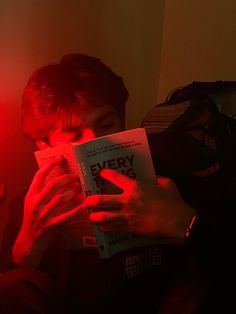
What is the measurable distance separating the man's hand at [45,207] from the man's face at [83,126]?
0.13 m

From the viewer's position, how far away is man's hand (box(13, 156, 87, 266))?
27.1 inches

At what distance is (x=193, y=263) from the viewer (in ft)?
2.12

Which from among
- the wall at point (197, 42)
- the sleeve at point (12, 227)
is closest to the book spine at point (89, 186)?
the sleeve at point (12, 227)

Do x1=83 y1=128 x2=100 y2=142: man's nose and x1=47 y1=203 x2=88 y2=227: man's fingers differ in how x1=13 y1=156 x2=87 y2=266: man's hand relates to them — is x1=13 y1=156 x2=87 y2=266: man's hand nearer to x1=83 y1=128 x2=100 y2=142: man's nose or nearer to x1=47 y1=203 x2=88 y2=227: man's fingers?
x1=47 y1=203 x2=88 y2=227: man's fingers

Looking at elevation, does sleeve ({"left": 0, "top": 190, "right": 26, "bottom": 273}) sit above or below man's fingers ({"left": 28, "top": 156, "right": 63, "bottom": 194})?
below

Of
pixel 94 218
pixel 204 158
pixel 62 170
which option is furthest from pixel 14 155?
pixel 204 158

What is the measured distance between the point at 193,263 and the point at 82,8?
860mm

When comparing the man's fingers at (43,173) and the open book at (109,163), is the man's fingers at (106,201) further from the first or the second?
the man's fingers at (43,173)

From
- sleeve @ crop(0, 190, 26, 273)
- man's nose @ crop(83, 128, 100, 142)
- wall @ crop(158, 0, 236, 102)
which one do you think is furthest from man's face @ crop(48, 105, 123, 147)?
wall @ crop(158, 0, 236, 102)

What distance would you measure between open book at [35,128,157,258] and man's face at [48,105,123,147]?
0.12 metres

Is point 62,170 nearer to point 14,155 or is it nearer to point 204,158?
point 204,158

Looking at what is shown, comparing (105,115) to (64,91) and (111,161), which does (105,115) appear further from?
(111,161)

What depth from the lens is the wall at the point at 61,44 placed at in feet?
3.12

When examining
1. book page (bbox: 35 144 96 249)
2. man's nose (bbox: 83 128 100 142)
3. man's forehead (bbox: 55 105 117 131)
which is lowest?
book page (bbox: 35 144 96 249)
